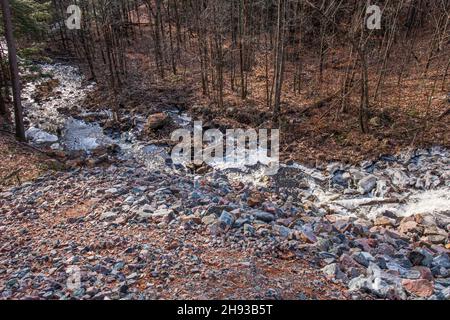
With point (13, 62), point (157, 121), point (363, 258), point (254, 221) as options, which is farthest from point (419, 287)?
point (13, 62)

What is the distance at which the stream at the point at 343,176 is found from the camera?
28.3 feet

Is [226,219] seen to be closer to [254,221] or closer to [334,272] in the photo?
[254,221]

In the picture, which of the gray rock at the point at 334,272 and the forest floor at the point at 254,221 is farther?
the gray rock at the point at 334,272

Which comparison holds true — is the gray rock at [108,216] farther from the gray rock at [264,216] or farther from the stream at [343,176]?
the stream at [343,176]

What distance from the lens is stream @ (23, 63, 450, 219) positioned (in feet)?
28.3

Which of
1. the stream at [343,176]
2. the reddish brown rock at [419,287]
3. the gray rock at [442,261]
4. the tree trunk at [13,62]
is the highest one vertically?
the tree trunk at [13,62]

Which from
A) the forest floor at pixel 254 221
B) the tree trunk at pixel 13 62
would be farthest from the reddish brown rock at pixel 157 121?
the tree trunk at pixel 13 62

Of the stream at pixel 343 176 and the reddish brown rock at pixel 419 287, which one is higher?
the reddish brown rock at pixel 419 287

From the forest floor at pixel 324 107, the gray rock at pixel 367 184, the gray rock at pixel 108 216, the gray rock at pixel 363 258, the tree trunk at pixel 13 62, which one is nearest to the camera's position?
the gray rock at pixel 363 258

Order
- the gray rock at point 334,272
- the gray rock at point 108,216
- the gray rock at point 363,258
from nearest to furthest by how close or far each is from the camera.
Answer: the gray rock at point 334,272
the gray rock at point 363,258
the gray rock at point 108,216

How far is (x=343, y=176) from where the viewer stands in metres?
10.0
